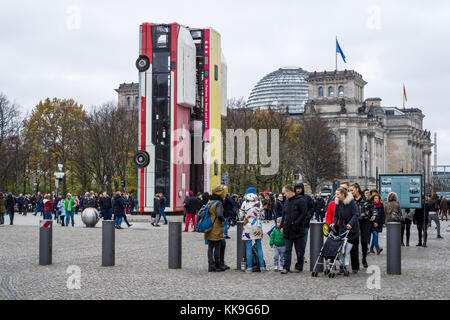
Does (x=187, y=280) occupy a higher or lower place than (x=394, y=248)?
lower

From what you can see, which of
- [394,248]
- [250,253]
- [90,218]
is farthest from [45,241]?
[90,218]

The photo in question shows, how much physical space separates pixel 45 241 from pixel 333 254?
6695 mm

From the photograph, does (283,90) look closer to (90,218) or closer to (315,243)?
(90,218)

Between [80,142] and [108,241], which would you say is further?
[80,142]

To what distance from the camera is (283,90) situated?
5625 inches

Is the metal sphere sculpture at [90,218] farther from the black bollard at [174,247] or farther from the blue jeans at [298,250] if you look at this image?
the blue jeans at [298,250]

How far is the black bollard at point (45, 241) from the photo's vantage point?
16062 millimetres

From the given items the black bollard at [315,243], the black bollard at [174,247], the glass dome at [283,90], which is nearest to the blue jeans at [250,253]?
the black bollard at [315,243]

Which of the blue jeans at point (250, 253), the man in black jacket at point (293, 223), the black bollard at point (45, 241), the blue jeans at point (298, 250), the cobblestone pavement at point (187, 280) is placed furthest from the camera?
the black bollard at point (45, 241)

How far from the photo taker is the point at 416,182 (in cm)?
2667

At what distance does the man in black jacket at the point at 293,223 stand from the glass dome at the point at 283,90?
123 m
